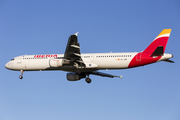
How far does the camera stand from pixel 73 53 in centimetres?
3312

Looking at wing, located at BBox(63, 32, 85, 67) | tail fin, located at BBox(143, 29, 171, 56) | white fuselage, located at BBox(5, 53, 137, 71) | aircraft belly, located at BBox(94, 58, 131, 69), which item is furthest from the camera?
white fuselage, located at BBox(5, 53, 137, 71)

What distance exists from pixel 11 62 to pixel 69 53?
1079cm

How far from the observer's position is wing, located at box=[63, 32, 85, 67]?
102 ft

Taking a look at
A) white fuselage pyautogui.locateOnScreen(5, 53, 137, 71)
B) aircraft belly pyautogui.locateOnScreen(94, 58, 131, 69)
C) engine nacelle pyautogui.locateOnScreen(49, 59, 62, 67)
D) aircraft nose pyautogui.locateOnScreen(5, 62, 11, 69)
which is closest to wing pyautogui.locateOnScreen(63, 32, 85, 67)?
engine nacelle pyautogui.locateOnScreen(49, 59, 62, 67)

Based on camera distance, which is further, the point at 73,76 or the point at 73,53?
the point at 73,76

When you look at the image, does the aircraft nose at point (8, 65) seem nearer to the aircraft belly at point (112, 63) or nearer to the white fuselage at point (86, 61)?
the white fuselage at point (86, 61)

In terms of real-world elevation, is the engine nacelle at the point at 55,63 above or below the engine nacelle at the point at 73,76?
above

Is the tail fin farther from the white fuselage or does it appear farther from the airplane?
the white fuselage

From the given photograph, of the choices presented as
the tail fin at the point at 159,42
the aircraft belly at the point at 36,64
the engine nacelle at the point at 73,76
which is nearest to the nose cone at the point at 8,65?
the aircraft belly at the point at 36,64

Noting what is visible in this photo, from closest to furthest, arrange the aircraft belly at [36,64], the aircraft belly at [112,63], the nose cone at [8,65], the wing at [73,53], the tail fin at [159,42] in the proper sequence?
the wing at [73,53]
the tail fin at [159,42]
the aircraft belly at [112,63]
the aircraft belly at [36,64]
the nose cone at [8,65]

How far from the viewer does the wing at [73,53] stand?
3101cm

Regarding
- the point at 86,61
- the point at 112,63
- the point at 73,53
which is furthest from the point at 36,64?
the point at 112,63

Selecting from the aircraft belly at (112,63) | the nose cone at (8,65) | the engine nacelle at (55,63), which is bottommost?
the aircraft belly at (112,63)

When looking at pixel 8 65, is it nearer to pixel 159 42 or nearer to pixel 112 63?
pixel 112 63
